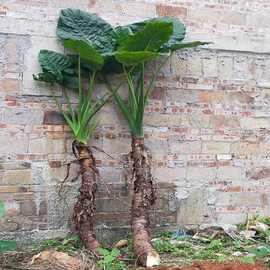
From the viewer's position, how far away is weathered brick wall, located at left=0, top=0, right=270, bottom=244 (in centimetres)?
469

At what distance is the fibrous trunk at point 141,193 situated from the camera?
4.47 m

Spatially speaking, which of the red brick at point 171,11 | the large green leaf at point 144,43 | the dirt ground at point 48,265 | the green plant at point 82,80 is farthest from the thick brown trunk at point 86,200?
the red brick at point 171,11

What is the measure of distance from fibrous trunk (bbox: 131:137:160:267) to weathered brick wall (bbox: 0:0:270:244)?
0.34 meters

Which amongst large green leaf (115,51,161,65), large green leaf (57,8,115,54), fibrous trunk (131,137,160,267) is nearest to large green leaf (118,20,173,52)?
large green leaf (115,51,161,65)

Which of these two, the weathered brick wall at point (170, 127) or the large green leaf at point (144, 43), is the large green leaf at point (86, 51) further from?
the weathered brick wall at point (170, 127)

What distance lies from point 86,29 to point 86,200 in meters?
1.65

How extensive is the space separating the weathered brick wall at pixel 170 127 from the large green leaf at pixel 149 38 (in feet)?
2.05

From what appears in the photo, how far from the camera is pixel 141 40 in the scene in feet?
14.5

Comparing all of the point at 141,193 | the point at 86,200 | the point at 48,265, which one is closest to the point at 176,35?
the point at 141,193

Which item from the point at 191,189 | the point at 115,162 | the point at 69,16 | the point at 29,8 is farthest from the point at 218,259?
the point at 29,8

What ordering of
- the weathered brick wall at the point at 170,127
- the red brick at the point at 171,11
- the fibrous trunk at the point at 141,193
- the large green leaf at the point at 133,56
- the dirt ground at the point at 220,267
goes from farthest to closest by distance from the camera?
the red brick at the point at 171,11 → the weathered brick wall at the point at 170,127 → the fibrous trunk at the point at 141,193 → the large green leaf at the point at 133,56 → the dirt ground at the point at 220,267

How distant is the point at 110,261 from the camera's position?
4.08 m

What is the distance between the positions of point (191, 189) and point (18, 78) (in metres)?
2.10

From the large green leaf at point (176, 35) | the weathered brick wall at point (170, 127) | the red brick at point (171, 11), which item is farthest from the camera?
the red brick at point (171, 11)
